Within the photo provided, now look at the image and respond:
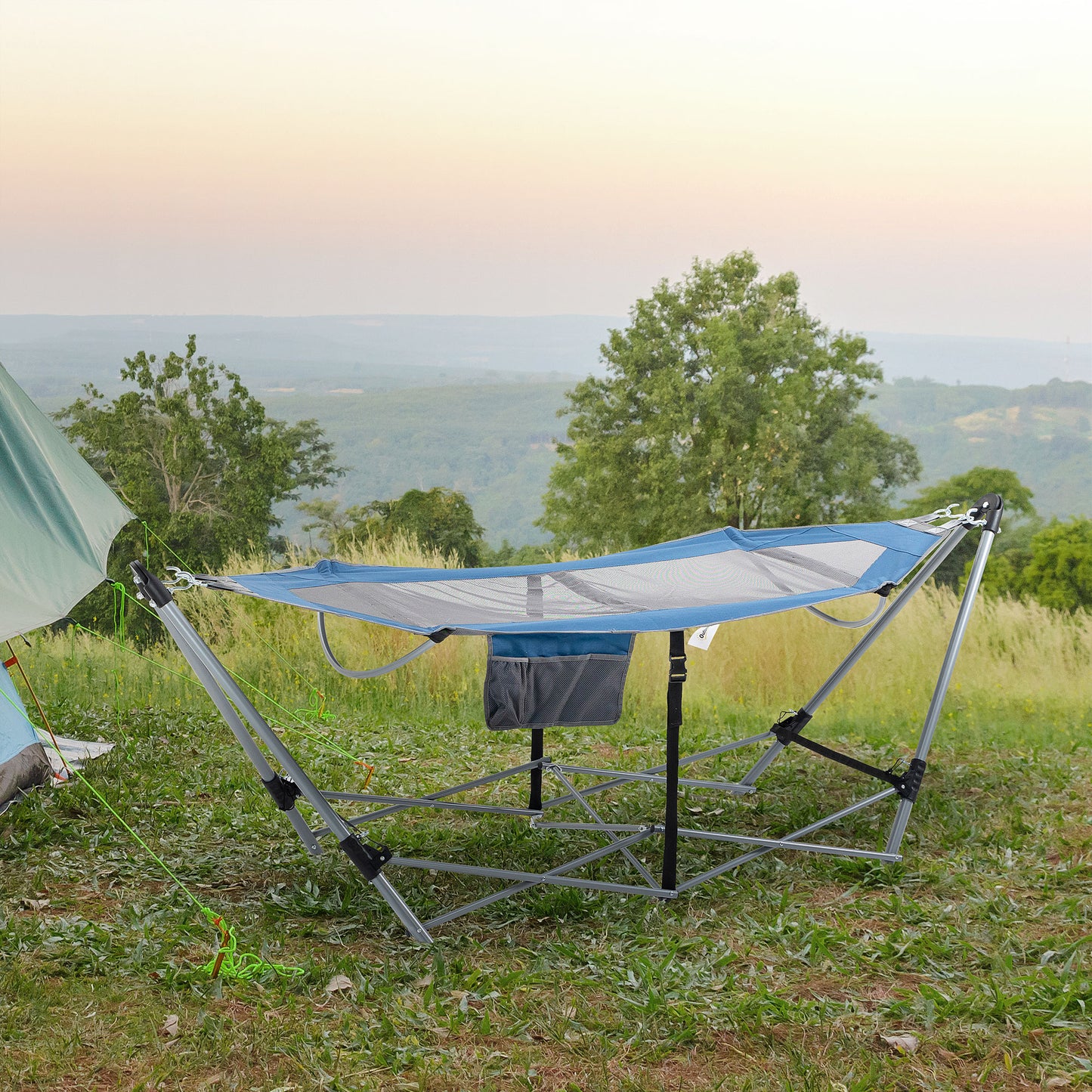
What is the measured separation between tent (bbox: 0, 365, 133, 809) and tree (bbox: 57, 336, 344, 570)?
11916 mm

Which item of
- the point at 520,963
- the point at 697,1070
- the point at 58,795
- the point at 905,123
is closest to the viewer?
the point at 697,1070

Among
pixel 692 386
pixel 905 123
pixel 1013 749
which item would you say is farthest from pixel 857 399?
pixel 1013 749

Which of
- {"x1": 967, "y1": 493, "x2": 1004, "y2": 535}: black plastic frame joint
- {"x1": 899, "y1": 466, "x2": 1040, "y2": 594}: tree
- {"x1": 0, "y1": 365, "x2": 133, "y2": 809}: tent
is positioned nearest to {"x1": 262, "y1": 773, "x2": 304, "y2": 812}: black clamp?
{"x1": 0, "y1": 365, "x2": 133, "y2": 809}: tent

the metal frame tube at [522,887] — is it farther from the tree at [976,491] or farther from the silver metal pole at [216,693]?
the tree at [976,491]

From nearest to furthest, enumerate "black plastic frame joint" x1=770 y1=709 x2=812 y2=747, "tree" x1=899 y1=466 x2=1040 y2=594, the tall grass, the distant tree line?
"black plastic frame joint" x1=770 y1=709 x2=812 y2=747 → the tall grass → "tree" x1=899 y1=466 x2=1040 y2=594 → the distant tree line

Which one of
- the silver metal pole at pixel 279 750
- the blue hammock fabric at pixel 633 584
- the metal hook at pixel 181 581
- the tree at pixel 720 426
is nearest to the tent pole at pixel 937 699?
the blue hammock fabric at pixel 633 584

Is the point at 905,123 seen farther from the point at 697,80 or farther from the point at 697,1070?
the point at 697,1070

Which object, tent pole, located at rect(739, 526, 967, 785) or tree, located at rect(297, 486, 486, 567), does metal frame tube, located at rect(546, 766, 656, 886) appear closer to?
tent pole, located at rect(739, 526, 967, 785)

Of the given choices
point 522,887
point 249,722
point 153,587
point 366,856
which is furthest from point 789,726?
point 153,587

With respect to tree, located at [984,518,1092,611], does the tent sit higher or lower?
higher

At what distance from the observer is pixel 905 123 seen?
63.7 feet

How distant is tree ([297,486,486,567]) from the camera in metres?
17.4

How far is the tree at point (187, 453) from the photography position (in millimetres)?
15516

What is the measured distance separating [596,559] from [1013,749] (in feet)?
6.54
